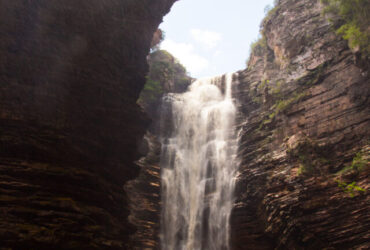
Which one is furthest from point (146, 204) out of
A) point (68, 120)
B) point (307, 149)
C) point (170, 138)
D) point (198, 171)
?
point (68, 120)

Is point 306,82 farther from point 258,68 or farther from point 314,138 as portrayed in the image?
point 258,68

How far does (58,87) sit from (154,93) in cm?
1941

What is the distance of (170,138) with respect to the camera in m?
27.1

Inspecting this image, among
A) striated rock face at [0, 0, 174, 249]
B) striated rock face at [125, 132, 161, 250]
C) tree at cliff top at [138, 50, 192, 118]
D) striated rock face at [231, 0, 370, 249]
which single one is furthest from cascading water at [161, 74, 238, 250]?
striated rock face at [0, 0, 174, 249]

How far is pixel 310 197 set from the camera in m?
16.3

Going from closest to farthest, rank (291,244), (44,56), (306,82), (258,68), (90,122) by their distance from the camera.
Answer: (44,56)
(90,122)
(291,244)
(306,82)
(258,68)

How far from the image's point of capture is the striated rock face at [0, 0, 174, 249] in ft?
28.3

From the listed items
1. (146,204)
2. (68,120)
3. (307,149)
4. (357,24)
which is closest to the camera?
(68,120)

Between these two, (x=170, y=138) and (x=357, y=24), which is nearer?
(x=357, y=24)

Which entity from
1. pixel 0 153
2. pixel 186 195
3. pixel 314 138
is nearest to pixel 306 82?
pixel 314 138

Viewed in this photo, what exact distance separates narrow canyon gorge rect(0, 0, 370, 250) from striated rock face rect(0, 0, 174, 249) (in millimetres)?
41

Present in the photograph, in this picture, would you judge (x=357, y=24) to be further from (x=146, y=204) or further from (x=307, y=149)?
(x=146, y=204)

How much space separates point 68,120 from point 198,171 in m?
14.5

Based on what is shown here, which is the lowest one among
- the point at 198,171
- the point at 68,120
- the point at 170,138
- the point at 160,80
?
the point at 68,120
